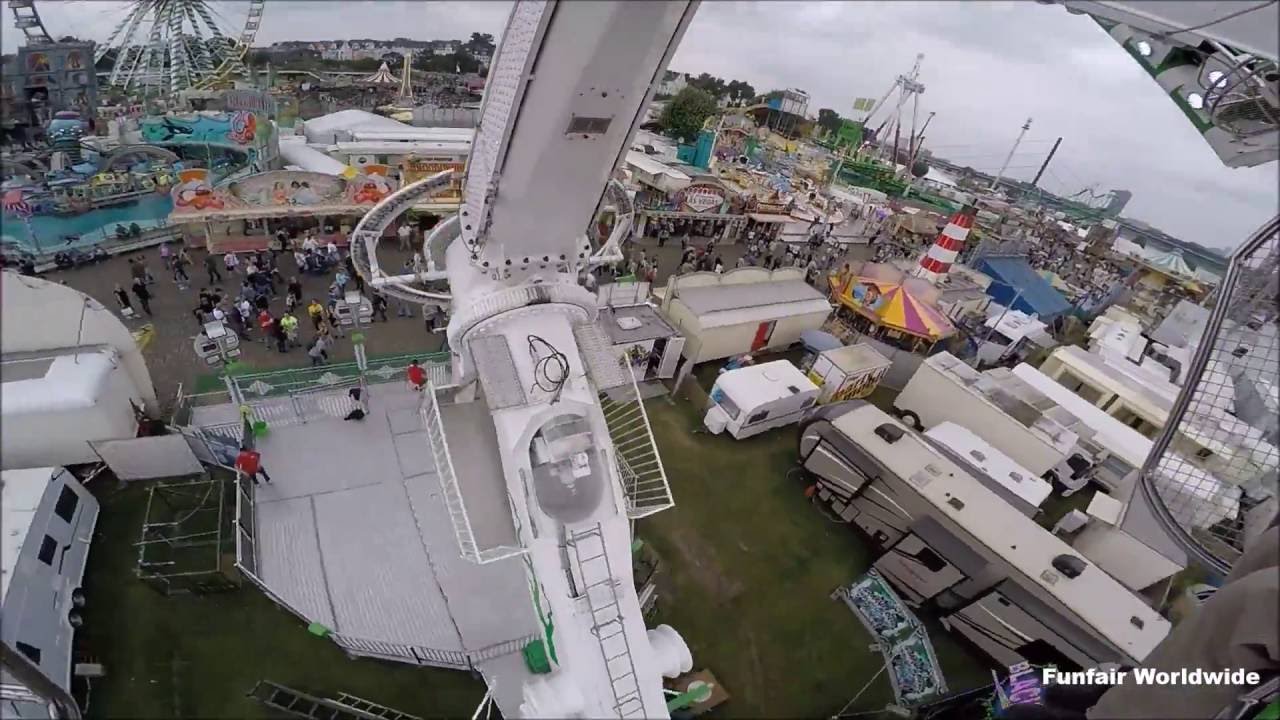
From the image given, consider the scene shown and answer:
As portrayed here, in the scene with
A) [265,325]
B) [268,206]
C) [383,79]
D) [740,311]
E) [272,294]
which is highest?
[383,79]

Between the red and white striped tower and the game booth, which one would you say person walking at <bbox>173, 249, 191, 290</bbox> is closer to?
the game booth

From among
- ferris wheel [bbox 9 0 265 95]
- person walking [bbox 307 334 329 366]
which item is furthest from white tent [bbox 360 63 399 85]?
person walking [bbox 307 334 329 366]

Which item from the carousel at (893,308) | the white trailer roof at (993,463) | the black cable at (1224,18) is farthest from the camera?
the carousel at (893,308)

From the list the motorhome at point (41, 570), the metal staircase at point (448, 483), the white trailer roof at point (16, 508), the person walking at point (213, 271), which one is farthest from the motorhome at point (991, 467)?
the person walking at point (213, 271)

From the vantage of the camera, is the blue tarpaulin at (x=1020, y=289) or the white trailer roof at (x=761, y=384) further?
the blue tarpaulin at (x=1020, y=289)

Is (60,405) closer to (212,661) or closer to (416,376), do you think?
(212,661)

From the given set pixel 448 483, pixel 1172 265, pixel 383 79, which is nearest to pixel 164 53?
pixel 383 79

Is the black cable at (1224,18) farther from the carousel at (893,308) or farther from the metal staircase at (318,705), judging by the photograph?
the carousel at (893,308)
